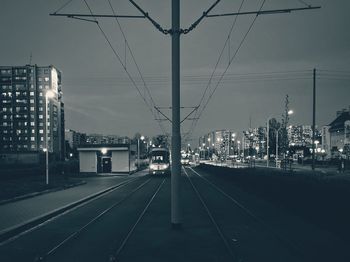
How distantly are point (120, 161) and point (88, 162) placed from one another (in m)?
4.05

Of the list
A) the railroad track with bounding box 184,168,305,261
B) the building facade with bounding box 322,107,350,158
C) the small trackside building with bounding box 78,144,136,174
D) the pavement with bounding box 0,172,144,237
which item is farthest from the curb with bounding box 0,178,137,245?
the building facade with bounding box 322,107,350,158

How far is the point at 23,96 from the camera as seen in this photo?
5138 inches

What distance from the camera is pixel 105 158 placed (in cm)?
4881

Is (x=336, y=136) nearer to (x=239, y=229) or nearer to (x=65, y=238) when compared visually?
(x=239, y=229)

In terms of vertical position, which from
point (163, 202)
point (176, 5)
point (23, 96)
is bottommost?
point (163, 202)

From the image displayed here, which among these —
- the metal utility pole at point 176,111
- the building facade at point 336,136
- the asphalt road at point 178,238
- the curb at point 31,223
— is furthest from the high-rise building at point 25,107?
the metal utility pole at point 176,111

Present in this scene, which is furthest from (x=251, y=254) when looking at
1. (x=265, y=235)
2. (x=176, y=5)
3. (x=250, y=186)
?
(x=250, y=186)

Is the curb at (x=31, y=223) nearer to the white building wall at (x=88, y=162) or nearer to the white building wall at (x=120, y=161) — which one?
the white building wall at (x=88, y=162)

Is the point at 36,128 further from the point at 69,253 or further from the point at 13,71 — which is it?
the point at 69,253

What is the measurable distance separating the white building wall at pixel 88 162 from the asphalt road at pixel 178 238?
A: 32.5 m

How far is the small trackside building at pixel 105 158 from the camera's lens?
4770 cm

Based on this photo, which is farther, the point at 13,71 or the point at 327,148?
the point at 13,71

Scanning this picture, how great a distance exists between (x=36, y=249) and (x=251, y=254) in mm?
5299

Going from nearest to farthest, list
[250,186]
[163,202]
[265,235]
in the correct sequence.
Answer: [265,235]
[163,202]
[250,186]
